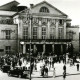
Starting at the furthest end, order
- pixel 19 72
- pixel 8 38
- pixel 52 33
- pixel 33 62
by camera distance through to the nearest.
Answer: pixel 52 33, pixel 8 38, pixel 33 62, pixel 19 72

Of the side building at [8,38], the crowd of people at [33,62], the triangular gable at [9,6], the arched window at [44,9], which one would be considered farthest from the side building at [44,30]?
the crowd of people at [33,62]

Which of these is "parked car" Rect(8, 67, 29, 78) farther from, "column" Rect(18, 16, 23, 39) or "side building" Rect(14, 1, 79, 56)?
"column" Rect(18, 16, 23, 39)

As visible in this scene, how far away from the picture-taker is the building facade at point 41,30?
55.5 m

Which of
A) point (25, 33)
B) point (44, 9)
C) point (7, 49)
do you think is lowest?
point (7, 49)

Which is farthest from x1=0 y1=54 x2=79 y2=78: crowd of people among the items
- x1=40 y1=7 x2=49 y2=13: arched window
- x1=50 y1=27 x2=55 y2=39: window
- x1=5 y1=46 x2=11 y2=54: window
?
x1=40 y1=7 x2=49 y2=13: arched window

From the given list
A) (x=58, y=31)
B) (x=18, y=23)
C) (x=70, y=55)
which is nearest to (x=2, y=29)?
(x=18, y=23)

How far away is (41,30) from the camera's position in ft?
189

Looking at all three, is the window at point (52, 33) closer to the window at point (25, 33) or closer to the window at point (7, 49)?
the window at point (25, 33)

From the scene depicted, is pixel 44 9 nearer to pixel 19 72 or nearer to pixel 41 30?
pixel 41 30

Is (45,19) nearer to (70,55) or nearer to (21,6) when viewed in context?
(21,6)

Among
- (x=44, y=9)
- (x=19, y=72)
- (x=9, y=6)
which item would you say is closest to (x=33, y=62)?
(x=19, y=72)

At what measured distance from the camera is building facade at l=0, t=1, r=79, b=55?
55541 millimetres

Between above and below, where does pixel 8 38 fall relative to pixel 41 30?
below

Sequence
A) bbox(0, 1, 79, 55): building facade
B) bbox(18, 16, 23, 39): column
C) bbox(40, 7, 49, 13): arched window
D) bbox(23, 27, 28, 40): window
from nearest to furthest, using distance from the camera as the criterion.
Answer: bbox(0, 1, 79, 55): building facade < bbox(18, 16, 23, 39): column < bbox(23, 27, 28, 40): window < bbox(40, 7, 49, 13): arched window
